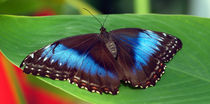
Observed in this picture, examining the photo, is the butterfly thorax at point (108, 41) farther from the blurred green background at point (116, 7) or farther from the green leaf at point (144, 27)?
the blurred green background at point (116, 7)

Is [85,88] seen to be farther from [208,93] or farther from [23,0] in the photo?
[23,0]

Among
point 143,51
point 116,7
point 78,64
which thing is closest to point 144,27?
point 143,51

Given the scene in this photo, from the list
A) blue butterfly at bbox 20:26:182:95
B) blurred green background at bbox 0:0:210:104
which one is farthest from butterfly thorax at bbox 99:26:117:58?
blurred green background at bbox 0:0:210:104

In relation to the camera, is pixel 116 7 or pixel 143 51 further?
pixel 116 7

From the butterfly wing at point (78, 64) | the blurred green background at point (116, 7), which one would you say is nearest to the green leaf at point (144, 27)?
the butterfly wing at point (78, 64)

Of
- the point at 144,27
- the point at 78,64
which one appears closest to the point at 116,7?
the point at 144,27

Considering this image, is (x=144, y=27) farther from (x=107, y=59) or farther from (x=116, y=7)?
(x=116, y=7)

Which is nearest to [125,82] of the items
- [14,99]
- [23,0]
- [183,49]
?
[183,49]
